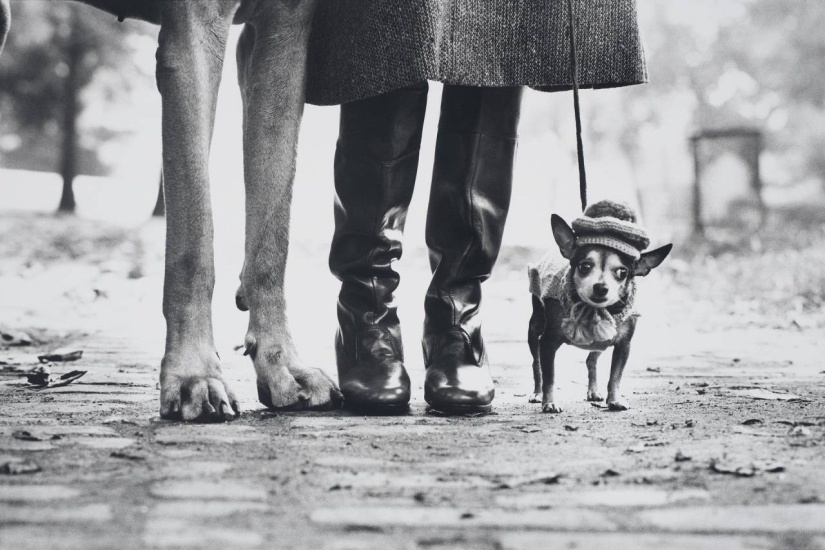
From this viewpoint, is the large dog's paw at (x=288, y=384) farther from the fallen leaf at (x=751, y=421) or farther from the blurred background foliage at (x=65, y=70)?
the blurred background foliage at (x=65, y=70)

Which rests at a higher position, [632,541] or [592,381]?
[592,381]

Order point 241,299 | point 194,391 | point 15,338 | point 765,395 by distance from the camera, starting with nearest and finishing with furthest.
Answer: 1. point 194,391
2. point 241,299
3. point 765,395
4. point 15,338

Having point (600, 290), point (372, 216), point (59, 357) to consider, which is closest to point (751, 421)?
point (600, 290)

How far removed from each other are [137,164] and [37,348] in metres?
27.1

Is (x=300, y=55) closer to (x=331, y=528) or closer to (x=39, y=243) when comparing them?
(x=331, y=528)

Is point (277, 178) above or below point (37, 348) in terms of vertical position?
above

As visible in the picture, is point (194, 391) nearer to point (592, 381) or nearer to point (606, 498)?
point (606, 498)

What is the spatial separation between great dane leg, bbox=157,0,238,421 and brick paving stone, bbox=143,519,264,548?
0.92 m

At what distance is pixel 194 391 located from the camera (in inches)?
91.9

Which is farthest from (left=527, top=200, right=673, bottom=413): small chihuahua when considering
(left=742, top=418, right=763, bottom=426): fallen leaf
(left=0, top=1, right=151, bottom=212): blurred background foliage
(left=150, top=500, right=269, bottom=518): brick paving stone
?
(left=0, top=1, right=151, bottom=212): blurred background foliage

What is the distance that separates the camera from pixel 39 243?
11.5 meters

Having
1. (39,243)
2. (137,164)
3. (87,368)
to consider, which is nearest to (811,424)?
(87,368)

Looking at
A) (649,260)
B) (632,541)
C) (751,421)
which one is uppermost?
(649,260)

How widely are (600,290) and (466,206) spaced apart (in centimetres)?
Answer: 52
